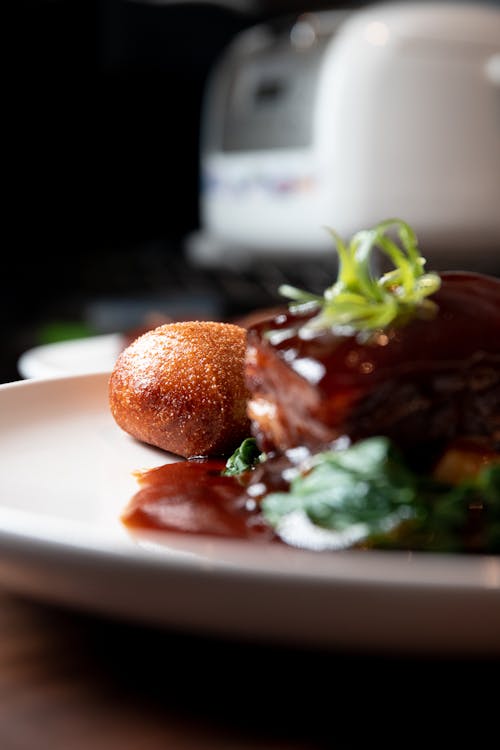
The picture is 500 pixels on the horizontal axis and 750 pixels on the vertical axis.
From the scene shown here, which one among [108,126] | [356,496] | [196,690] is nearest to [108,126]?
[108,126]

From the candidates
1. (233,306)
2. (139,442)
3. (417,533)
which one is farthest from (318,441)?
(233,306)

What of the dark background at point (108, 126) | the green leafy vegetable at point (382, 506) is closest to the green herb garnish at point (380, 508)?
the green leafy vegetable at point (382, 506)

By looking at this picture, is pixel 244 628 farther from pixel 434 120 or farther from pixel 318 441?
pixel 434 120

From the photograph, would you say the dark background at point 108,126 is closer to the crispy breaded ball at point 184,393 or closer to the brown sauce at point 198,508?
the crispy breaded ball at point 184,393

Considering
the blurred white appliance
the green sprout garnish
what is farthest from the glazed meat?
the blurred white appliance

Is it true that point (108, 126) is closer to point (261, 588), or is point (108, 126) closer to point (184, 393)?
point (184, 393)
